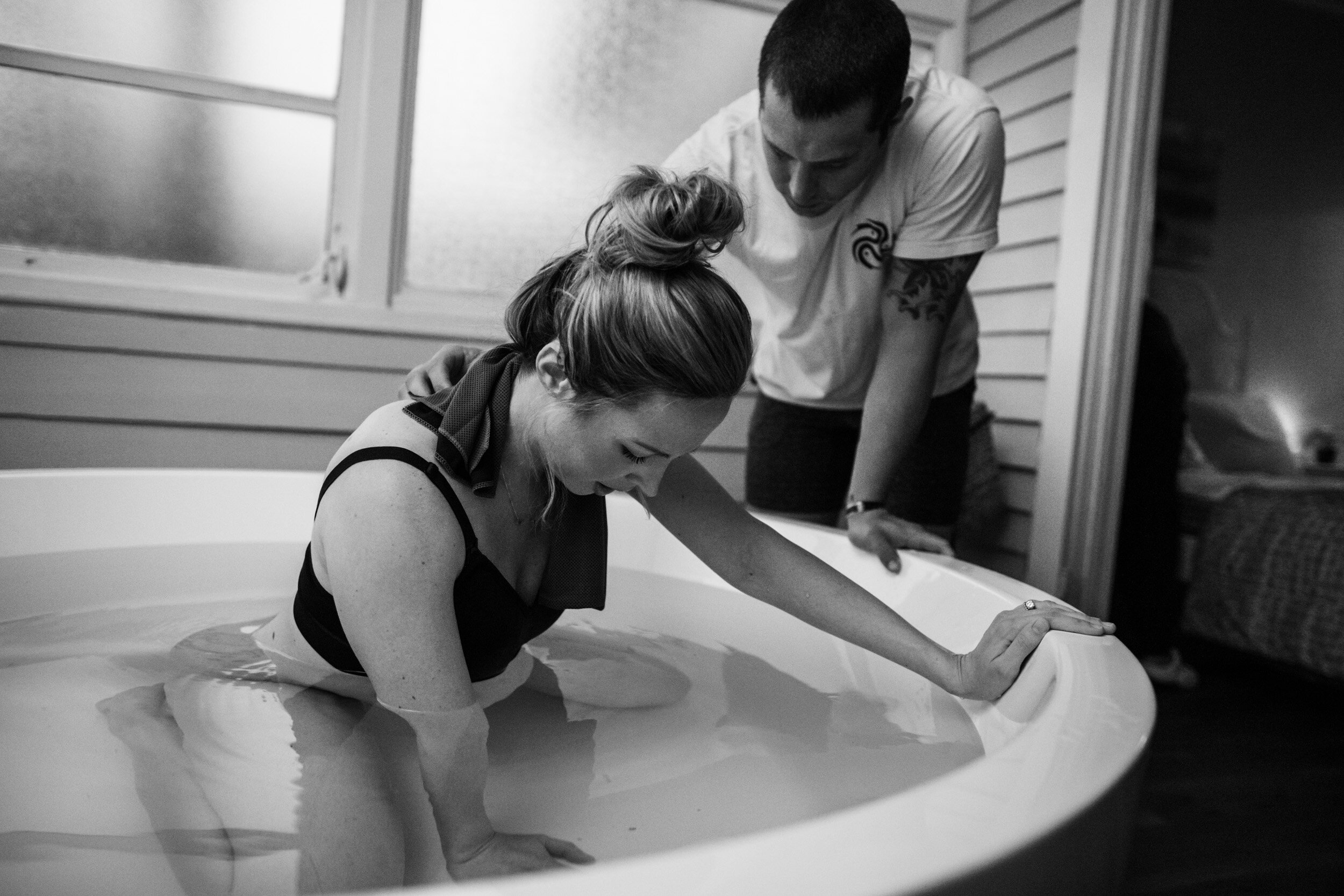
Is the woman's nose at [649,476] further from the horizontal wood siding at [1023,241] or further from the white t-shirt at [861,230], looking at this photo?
the horizontal wood siding at [1023,241]

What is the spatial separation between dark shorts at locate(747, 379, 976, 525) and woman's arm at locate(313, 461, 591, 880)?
3.13 ft

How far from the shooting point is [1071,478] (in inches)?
98.3

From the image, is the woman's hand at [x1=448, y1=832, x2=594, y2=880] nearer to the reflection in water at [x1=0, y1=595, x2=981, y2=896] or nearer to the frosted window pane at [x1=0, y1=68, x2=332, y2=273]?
the reflection in water at [x1=0, y1=595, x2=981, y2=896]

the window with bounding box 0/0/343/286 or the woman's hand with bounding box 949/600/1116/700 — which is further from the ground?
the window with bounding box 0/0/343/286

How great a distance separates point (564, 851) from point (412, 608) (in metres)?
0.25

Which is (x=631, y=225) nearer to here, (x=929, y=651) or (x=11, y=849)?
(x=929, y=651)

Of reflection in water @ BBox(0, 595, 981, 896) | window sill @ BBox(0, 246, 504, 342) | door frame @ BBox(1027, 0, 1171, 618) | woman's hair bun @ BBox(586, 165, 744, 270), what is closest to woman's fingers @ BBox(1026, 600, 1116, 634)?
reflection in water @ BBox(0, 595, 981, 896)

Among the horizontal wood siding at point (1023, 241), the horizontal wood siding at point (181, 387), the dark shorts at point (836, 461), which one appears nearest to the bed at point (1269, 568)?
the horizontal wood siding at point (1023, 241)

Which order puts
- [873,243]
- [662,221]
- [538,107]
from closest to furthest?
[662,221], [873,243], [538,107]

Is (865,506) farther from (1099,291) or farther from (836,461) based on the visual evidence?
(1099,291)

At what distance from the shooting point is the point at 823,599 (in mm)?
1138

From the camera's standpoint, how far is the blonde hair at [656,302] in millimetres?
887

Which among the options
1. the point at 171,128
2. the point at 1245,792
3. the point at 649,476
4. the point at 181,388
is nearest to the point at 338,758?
the point at 649,476

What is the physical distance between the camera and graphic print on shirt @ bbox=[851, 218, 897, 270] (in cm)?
152
